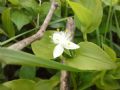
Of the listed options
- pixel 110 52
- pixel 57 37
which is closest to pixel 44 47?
pixel 57 37

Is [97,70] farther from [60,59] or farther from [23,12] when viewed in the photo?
[23,12]

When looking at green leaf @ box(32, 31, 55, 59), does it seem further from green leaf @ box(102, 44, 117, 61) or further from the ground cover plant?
green leaf @ box(102, 44, 117, 61)

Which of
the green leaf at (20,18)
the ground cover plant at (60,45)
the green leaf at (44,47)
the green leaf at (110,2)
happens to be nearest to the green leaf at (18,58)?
the ground cover plant at (60,45)

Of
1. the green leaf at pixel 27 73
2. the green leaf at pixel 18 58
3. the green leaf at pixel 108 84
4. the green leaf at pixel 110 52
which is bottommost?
the green leaf at pixel 108 84

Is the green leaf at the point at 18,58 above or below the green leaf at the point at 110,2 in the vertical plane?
below

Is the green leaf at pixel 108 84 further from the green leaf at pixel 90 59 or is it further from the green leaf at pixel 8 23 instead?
the green leaf at pixel 8 23

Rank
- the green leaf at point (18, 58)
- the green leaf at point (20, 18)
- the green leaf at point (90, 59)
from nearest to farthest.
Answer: the green leaf at point (18, 58) → the green leaf at point (90, 59) → the green leaf at point (20, 18)

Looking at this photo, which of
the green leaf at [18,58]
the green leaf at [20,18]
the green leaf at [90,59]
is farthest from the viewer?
the green leaf at [20,18]
